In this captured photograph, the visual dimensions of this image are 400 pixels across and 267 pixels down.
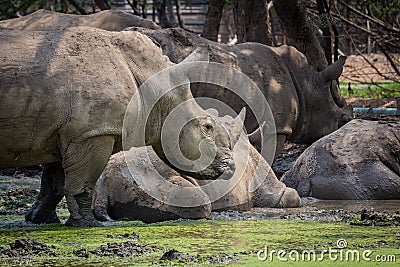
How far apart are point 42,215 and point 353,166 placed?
3.63 metres

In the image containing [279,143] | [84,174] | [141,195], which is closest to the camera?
[84,174]

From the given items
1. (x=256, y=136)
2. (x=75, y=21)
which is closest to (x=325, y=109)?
(x=256, y=136)

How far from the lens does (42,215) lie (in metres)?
8.34

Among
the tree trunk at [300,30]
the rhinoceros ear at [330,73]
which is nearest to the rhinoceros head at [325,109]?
the rhinoceros ear at [330,73]

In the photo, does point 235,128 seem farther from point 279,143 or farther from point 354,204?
point 279,143

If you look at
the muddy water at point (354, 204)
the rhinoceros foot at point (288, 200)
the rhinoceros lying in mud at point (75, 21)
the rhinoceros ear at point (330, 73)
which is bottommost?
the muddy water at point (354, 204)

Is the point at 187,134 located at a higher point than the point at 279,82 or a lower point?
lower

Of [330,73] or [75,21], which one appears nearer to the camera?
[75,21]

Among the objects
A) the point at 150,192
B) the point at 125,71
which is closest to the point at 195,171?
the point at 150,192

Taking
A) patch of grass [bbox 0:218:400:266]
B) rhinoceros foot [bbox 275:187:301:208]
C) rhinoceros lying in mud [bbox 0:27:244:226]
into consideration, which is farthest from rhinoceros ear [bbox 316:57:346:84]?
patch of grass [bbox 0:218:400:266]

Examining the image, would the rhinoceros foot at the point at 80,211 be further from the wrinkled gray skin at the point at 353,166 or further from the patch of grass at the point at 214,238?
the wrinkled gray skin at the point at 353,166

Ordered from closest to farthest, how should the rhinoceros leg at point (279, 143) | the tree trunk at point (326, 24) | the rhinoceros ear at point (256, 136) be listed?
the rhinoceros ear at point (256, 136) < the rhinoceros leg at point (279, 143) < the tree trunk at point (326, 24)

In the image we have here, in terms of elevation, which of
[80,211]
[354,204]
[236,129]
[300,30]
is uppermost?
[300,30]

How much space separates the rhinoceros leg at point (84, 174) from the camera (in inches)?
309
